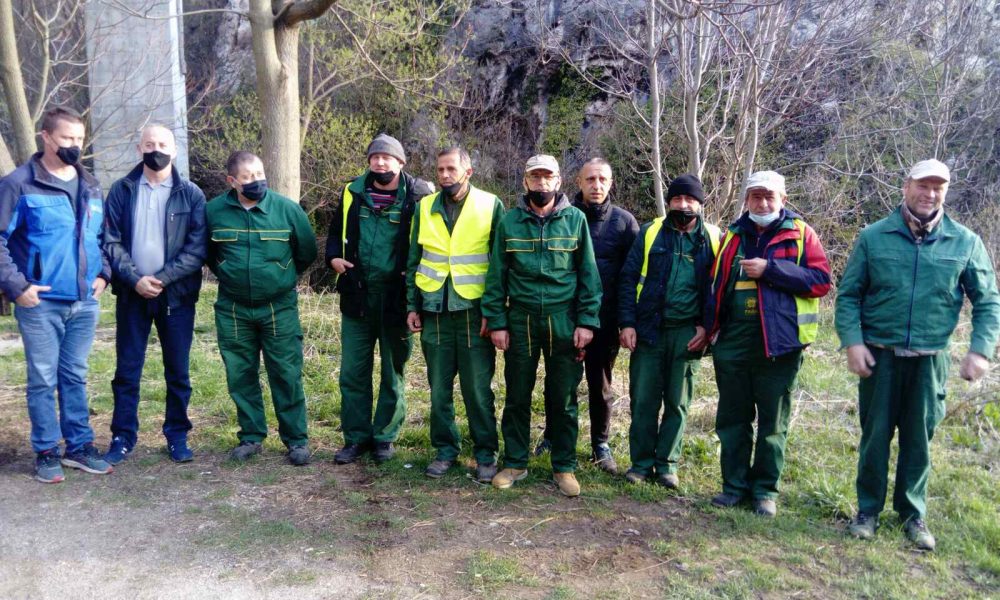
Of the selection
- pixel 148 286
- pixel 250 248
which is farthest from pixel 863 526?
pixel 148 286

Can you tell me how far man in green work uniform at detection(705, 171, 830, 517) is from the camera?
13.2 feet

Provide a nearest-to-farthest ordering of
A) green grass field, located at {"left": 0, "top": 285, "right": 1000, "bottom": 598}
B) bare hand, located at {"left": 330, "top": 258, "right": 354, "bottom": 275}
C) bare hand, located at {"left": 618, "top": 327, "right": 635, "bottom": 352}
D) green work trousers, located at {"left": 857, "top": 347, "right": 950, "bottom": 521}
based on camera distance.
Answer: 1. green grass field, located at {"left": 0, "top": 285, "right": 1000, "bottom": 598}
2. green work trousers, located at {"left": 857, "top": 347, "right": 950, "bottom": 521}
3. bare hand, located at {"left": 618, "top": 327, "right": 635, "bottom": 352}
4. bare hand, located at {"left": 330, "top": 258, "right": 354, "bottom": 275}

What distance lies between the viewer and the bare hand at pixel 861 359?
3869 millimetres

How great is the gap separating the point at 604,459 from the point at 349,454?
1.77m

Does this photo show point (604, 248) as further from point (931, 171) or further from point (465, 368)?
point (931, 171)

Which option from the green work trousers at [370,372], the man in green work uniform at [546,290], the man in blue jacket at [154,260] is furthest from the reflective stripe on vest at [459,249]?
the man in blue jacket at [154,260]

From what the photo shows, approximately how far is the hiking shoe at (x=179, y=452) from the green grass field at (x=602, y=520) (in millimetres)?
88

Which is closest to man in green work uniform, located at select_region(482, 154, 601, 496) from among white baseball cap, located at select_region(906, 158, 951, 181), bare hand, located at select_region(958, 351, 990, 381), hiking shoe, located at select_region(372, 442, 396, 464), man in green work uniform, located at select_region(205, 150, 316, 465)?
hiking shoe, located at select_region(372, 442, 396, 464)

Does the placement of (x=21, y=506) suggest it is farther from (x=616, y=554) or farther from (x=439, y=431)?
(x=616, y=554)

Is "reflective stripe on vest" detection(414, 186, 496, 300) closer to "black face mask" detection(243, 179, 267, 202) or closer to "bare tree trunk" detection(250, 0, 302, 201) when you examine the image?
"black face mask" detection(243, 179, 267, 202)

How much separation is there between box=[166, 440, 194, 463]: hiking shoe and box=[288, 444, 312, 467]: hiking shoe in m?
0.70

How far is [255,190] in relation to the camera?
4.65 m

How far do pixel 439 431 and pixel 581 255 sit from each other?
154 centimetres

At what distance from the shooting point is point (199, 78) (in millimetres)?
16953
